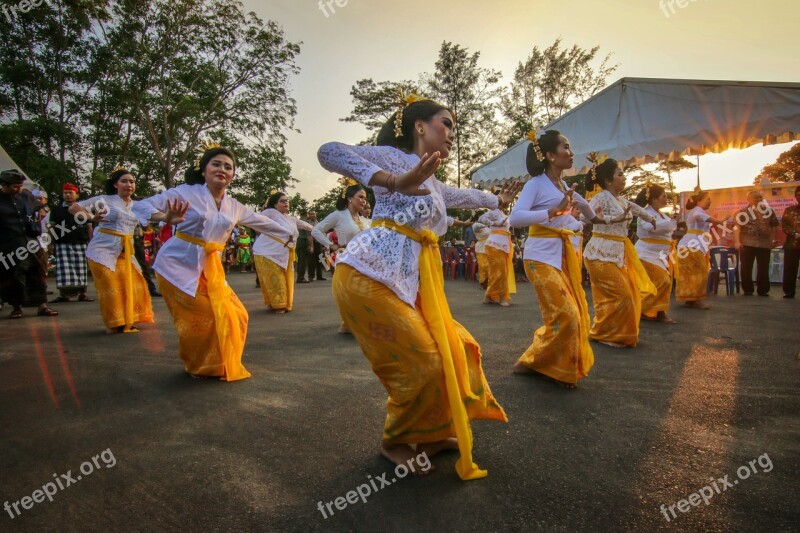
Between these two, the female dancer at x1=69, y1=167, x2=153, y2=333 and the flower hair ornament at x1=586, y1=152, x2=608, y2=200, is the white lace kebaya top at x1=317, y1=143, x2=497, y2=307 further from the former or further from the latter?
the female dancer at x1=69, y1=167, x2=153, y2=333

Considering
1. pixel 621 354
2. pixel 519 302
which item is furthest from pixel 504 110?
pixel 621 354

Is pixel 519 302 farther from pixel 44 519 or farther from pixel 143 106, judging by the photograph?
pixel 143 106

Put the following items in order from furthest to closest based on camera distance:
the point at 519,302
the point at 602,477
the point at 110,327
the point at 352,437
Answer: the point at 519,302
the point at 110,327
the point at 352,437
the point at 602,477

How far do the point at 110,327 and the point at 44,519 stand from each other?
4.85m

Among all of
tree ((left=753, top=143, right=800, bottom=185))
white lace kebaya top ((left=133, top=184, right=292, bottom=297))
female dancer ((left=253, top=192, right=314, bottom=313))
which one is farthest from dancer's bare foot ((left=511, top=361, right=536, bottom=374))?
tree ((left=753, top=143, right=800, bottom=185))

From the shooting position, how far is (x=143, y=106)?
66.3 feet

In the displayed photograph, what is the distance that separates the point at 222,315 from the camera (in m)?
3.95

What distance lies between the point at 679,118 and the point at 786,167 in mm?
34711

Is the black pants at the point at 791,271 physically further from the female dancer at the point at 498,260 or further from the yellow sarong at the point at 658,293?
the female dancer at the point at 498,260

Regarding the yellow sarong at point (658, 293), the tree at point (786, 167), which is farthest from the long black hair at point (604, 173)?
the tree at point (786, 167)

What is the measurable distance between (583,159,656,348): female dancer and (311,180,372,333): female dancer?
2.87 meters

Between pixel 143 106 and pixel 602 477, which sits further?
pixel 143 106

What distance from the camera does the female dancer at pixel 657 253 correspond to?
6.49 m

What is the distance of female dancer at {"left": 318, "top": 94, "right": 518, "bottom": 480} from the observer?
209 cm
